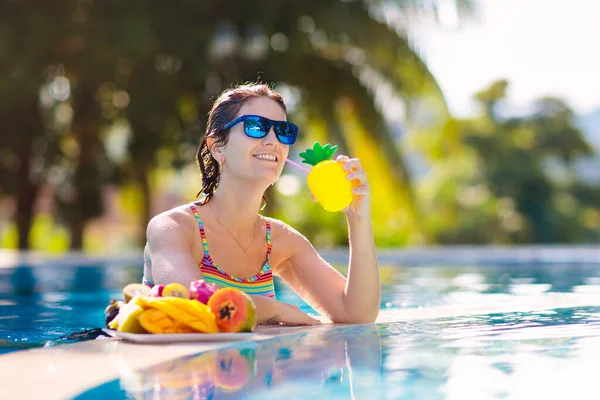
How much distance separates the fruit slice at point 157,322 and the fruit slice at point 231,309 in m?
0.13

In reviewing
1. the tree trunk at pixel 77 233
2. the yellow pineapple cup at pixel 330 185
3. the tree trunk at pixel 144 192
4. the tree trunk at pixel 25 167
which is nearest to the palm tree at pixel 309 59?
the tree trunk at pixel 144 192

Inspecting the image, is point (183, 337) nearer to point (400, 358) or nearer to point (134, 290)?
point (134, 290)

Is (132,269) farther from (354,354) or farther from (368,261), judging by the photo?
(354,354)

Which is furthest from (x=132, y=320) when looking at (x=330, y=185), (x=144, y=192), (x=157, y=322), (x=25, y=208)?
(x=144, y=192)

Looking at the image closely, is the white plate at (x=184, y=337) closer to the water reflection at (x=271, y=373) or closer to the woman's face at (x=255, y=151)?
the water reflection at (x=271, y=373)

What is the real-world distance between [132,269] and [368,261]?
6774mm

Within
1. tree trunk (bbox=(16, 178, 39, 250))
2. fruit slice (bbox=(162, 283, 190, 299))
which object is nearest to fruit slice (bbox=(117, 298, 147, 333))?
fruit slice (bbox=(162, 283, 190, 299))

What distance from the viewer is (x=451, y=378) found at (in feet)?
8.43

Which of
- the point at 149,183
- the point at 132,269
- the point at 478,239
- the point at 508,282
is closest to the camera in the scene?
the point at 508,282

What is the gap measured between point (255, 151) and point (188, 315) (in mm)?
763

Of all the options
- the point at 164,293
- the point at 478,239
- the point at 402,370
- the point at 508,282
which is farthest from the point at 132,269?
the point at 478,239

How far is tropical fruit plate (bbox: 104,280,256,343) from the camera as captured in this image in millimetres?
3205

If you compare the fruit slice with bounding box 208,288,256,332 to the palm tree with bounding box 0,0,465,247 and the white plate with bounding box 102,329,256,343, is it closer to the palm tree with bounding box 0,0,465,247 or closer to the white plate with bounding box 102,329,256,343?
the white plate with bounding box 102,329,256,343

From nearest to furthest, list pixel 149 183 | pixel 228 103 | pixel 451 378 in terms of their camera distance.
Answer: pixel 451 378
pixel 228 103
pixel 149 183
